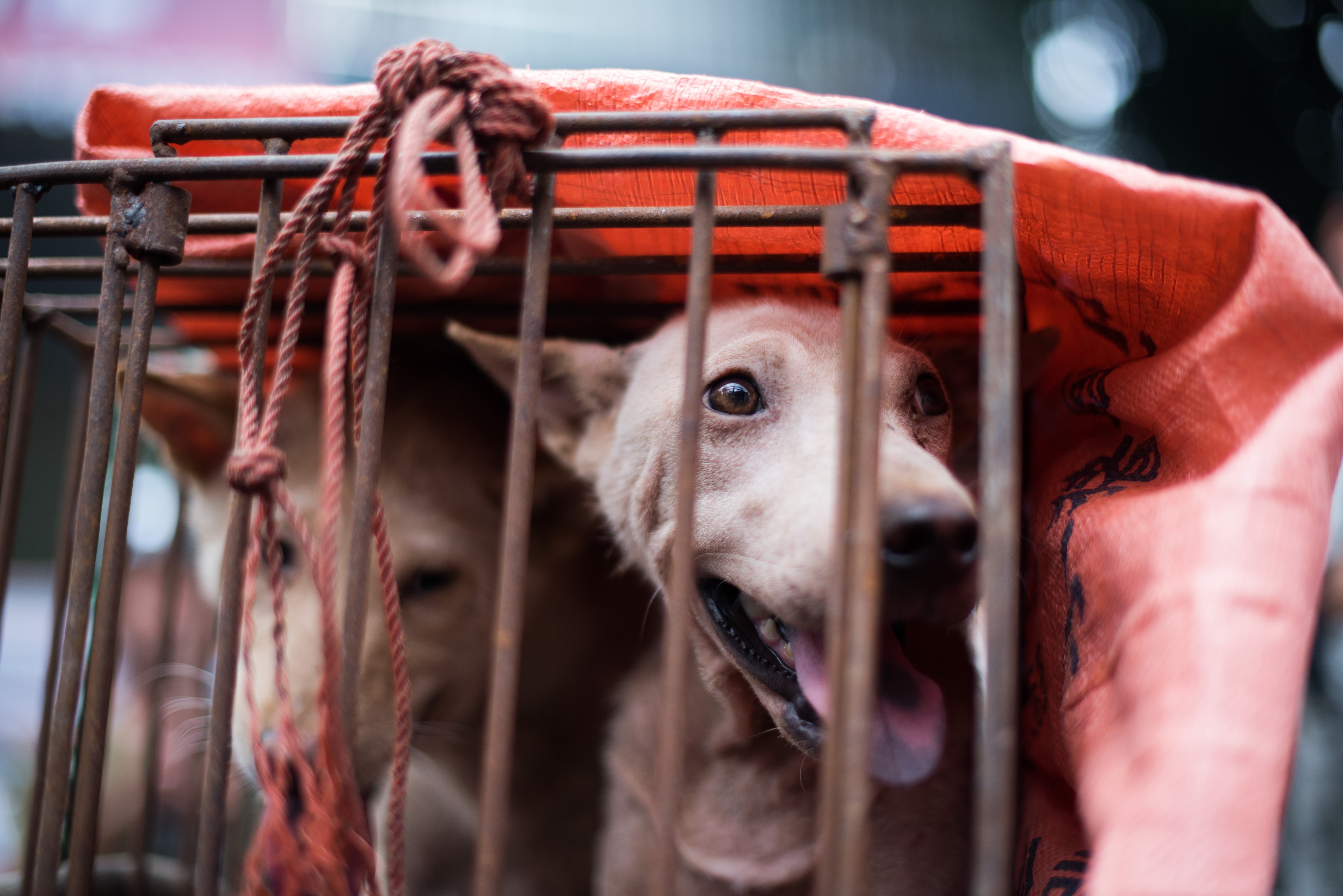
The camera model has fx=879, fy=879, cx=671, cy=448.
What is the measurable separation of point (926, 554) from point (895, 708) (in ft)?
1.07

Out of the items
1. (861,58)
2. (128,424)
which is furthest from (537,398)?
(861,58)

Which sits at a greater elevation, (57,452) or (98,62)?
(98,62)

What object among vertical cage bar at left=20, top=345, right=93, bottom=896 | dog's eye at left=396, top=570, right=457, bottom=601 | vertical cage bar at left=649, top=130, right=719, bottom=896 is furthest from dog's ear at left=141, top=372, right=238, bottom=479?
vertical cage bar at left=649, top=130, right=719, bottom=896

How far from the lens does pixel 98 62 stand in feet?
12.2

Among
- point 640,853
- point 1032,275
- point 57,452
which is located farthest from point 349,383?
point 57,452

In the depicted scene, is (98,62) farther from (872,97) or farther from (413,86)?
(413,86)

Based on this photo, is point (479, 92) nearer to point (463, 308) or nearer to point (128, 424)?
point (128, 424)

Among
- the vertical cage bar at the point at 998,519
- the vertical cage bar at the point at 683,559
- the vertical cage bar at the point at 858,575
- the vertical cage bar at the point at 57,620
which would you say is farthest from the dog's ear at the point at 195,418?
the vertical cage bar at the point at 998,519

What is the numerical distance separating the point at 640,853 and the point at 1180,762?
1.19m

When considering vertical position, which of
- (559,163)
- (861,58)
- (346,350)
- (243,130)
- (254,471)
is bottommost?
(254,471)

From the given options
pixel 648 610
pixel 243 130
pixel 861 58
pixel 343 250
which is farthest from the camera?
pixel 861 58

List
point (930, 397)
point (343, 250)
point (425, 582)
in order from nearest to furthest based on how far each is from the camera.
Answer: point (343, 250)
point (930, 397)
point (425, 582)

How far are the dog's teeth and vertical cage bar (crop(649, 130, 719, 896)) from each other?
0.45m

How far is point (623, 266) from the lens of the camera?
5.01 ft
